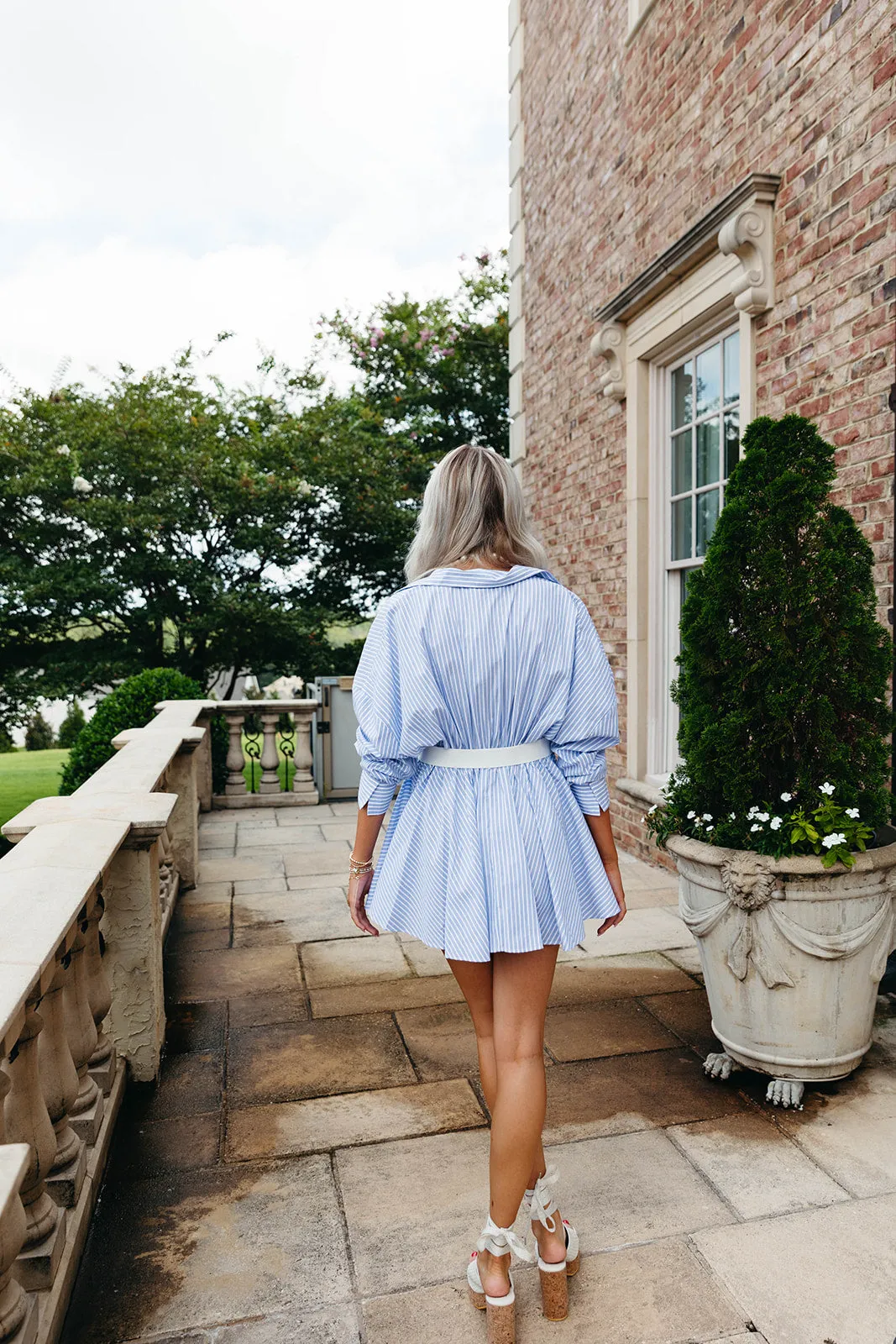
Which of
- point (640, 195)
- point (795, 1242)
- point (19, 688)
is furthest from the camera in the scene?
point (19, 688)

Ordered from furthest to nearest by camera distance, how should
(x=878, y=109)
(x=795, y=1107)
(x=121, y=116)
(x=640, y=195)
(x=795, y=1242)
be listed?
1. (x=121, y=116)
2. (x=640, y=195)
3. (x=878, y=109)
4. (x=795, y=1107)
5. (x=795, y=1242)

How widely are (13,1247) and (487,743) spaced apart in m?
1.14

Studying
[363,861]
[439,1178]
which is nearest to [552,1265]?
[439,1178]

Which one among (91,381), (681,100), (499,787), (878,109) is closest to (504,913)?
(499,787)

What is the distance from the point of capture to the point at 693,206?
490cm

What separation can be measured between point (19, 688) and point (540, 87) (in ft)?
27.9

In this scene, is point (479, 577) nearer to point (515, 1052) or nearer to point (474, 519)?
point (474, 519)

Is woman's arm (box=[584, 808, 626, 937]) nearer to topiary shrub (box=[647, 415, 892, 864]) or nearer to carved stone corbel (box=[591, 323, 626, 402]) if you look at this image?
topiary shrub (box=[647, 415, 892, 864])

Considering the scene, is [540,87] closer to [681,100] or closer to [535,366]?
[535,366]

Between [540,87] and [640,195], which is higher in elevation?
[540,87]

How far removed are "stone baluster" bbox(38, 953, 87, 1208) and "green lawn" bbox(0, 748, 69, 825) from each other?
787cm

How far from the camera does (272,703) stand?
28.3ft

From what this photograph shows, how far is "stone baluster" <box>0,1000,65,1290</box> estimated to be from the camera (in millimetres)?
1784

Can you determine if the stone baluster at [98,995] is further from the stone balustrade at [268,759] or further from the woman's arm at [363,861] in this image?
the stone balustrade at [268,759]
